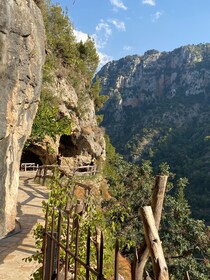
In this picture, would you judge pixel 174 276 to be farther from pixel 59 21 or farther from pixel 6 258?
pixel 59 21

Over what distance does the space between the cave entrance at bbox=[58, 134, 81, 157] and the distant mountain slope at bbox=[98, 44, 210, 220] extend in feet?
159

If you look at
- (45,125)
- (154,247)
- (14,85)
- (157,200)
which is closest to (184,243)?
(45,125)

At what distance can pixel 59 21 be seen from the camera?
33906mm

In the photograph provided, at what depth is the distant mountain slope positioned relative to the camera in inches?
3844

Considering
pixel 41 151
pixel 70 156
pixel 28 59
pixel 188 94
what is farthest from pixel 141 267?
pixel 188 94

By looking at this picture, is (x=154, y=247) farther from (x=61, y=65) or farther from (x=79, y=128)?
(x=61, y=65)

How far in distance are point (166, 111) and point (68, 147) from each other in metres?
101

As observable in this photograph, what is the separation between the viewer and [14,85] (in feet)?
27.3

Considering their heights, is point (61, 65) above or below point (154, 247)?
above

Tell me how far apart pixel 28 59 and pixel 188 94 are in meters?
141

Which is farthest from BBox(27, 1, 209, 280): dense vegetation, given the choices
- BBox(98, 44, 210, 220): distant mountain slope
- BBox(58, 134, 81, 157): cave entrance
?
BBox(98, 44, 210, 220): distant mountain slope

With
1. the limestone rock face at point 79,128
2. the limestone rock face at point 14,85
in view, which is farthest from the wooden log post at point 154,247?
the limestone rock face at point 79,128

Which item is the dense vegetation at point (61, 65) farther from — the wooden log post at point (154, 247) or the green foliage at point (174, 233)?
the wooden log post at point (154, 247)

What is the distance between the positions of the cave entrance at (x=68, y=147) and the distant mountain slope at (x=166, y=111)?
48339 mm
